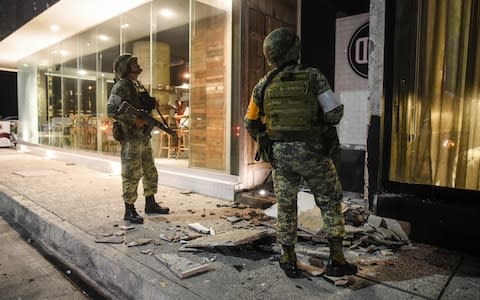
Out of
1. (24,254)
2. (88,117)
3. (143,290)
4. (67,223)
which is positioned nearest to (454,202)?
(143,290)

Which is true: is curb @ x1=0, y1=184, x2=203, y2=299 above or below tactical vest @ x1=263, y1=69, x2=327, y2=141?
below

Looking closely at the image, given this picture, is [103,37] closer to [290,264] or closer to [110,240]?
[110,240]

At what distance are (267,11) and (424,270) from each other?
4.47m

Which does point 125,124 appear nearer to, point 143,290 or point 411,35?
point 143,290

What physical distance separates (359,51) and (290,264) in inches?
150

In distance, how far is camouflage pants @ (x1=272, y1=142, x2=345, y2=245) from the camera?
2.71 m

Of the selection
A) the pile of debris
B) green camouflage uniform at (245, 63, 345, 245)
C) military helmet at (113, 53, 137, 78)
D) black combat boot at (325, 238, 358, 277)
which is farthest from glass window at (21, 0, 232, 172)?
black combat boot at (325, 238, 358, 277)

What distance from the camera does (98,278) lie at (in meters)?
3.34

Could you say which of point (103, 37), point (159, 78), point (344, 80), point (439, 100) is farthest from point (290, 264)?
point (103, 37)

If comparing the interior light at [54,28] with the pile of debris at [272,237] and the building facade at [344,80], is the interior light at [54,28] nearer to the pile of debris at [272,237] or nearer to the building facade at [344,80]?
the building facade at [344,80]

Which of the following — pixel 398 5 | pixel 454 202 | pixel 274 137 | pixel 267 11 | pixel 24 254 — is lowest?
pixel 24 254

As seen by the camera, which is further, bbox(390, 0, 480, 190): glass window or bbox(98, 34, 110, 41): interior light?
bbox(98, 34, 110, 41): interior light

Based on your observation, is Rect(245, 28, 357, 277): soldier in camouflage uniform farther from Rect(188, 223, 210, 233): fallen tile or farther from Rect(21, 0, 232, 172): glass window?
Rect(21, 0, 232, 172): glass window

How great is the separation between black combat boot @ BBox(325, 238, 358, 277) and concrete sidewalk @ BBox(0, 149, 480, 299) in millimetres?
73
